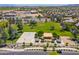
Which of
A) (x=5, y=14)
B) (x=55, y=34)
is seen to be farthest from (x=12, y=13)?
(x=55, y=34)

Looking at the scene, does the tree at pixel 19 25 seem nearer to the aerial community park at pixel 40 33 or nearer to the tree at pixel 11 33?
the aerial community park at pixel 40 33

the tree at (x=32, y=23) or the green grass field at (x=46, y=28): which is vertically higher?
the tree at (x=32, y=23)

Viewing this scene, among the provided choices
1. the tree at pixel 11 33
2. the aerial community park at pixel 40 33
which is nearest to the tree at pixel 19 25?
the aerial community park at pixel 40 33

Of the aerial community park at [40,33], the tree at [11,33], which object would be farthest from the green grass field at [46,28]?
the tree at [11,33]

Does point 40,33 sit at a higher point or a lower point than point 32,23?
lower

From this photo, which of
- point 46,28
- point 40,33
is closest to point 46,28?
point 46,28

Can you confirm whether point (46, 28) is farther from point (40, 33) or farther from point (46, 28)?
point (40, 33)

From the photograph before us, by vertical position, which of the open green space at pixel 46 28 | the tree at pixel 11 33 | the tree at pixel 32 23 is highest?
the tree at pixel 32 23

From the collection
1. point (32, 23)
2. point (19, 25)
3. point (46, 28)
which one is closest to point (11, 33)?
point (19, 25)

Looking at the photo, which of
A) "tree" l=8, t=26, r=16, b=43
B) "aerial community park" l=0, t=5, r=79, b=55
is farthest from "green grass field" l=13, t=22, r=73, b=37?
"tree" l=8, t=26, r=16, b=43
